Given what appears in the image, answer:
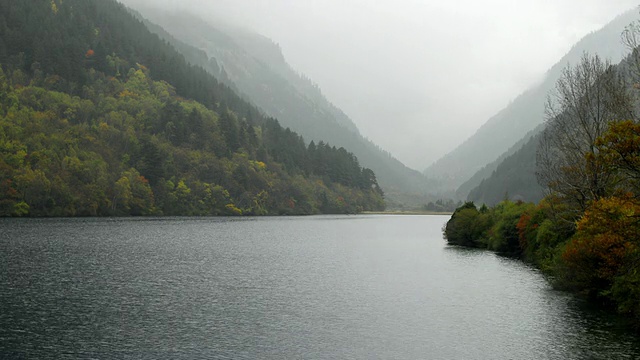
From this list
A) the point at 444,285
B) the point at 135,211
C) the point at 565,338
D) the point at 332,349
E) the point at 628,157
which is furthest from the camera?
the point at 135,211

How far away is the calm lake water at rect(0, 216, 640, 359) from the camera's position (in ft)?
101

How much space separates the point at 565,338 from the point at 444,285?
22.2 m

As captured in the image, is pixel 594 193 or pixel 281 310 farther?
pixel 594 193

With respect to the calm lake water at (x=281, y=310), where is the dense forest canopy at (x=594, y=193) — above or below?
above

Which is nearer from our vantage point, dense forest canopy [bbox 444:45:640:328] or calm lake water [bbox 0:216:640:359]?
dense forest canopy [bbox 444:45:640:328]

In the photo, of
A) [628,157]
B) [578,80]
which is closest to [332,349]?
[628,157]

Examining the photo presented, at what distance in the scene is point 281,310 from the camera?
41.7 meters

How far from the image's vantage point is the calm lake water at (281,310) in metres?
30.9

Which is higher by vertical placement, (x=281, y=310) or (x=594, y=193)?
(x=594, y=193)

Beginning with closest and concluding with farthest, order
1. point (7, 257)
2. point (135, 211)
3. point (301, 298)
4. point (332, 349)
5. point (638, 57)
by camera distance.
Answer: point (332, 349), point (638, 57), point (301, 298), point (7, 257), point (135, 211)

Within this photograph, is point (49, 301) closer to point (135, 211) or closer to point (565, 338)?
point (565, 338)

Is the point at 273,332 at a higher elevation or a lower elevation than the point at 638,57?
lower

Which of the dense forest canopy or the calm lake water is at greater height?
the dense forest canopy

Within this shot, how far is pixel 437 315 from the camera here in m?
40.9
